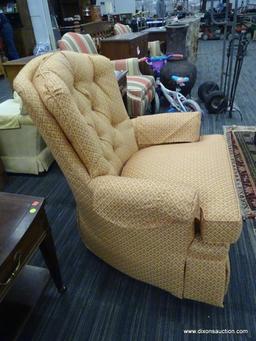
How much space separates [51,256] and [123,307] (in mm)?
389

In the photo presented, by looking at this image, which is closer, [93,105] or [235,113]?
[93,105]

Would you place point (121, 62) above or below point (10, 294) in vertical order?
above

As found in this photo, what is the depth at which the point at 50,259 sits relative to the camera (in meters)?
1.07

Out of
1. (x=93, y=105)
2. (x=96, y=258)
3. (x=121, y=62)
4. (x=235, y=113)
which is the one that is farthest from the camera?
(x=235, y=113)

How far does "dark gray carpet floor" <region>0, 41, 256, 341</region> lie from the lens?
3.44 ft

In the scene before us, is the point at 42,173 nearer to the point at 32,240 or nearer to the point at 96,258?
the point at 96,258

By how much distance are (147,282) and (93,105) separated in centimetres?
85

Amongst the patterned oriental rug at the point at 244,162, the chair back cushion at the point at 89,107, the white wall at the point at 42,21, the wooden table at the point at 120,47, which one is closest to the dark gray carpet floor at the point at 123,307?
the patterned oriental rug at the point at 244,162

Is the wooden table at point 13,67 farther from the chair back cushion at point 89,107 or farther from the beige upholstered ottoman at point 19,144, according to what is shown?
the chair back cushion at point 89,107

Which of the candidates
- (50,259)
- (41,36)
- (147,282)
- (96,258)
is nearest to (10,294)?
(50,259)

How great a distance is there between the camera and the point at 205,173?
117 cm

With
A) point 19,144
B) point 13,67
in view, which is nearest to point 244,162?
point 19,144

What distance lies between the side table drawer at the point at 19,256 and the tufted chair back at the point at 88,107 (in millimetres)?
289

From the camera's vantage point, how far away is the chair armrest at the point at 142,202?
0.87m
